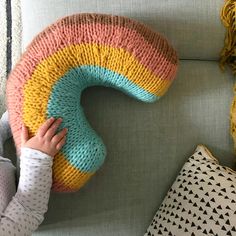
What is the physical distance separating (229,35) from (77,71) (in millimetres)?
382

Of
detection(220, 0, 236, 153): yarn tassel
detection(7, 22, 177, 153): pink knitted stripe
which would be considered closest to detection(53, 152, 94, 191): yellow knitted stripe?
detection(7, 22, 177, 153): pink knitted stripe

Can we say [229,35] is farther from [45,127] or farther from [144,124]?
[45,127]

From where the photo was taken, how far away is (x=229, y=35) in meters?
0.99

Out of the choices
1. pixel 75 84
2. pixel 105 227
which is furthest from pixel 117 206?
pixel 75 84

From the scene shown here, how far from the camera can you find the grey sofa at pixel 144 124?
962mm

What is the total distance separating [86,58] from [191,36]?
11.0 inches

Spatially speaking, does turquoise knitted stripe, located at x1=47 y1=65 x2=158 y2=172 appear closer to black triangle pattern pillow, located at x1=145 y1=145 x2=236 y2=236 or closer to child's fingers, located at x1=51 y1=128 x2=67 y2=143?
child's fingers, located at x1=51 y1=128 x2=67 y2=143

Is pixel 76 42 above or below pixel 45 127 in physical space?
above

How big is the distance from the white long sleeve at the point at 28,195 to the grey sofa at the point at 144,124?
104 mm

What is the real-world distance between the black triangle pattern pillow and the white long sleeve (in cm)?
26

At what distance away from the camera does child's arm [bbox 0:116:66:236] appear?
2.76 ft

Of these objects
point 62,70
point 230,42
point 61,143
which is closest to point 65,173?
point 61,143

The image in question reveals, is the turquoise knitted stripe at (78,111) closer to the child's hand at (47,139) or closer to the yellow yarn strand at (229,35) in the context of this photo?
the child's hand at (47,139)

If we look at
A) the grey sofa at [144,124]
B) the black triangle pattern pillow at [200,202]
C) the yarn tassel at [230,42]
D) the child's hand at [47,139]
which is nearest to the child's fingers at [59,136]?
the child's hand at [47,139]
